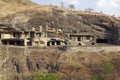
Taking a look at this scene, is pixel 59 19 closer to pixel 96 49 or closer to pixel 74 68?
pixel 96 49

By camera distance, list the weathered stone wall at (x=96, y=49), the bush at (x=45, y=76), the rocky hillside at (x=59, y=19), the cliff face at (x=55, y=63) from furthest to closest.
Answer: the rocky hillside at (x=59, y=19), the weathered stone wall at (x=96, y=49), the cliff face at (x=55, y=63), the bush at (x=45, y=76)

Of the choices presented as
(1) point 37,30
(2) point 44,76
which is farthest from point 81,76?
(1) point 37,30

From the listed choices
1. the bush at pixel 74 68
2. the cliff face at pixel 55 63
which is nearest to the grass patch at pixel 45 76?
the cliff face at pixel 55 63

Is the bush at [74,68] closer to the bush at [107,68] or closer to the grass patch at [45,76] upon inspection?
the bush at [107,68]

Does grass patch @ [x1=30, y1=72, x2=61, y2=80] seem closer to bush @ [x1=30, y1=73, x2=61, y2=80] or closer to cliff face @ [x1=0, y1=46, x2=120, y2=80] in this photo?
bush @ [x1=30, y1=73, x2=61, y2=80]

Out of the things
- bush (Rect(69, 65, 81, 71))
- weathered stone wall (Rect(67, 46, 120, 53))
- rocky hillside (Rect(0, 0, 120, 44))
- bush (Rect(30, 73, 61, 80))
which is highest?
rocky hillside (Rect(0, 0, 120, 44))

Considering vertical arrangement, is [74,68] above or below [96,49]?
below

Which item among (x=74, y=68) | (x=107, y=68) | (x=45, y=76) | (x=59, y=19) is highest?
(x=59, y=19)

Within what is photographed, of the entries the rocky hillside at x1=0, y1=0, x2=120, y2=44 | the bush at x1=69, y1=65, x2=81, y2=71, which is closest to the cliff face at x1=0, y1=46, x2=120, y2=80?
the bush at x1=69, y1=65, x2=81, y2=71

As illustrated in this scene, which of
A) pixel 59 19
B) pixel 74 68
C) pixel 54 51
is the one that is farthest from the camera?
pixel 59 19

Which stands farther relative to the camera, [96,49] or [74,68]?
[96,49]

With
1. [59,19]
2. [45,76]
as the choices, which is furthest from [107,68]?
[59,19]

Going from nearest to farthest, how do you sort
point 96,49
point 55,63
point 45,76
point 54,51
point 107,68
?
point 45,76, point 107,68, point 55,63, point 54,51, point 96,49

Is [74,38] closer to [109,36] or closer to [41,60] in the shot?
[109,36]
